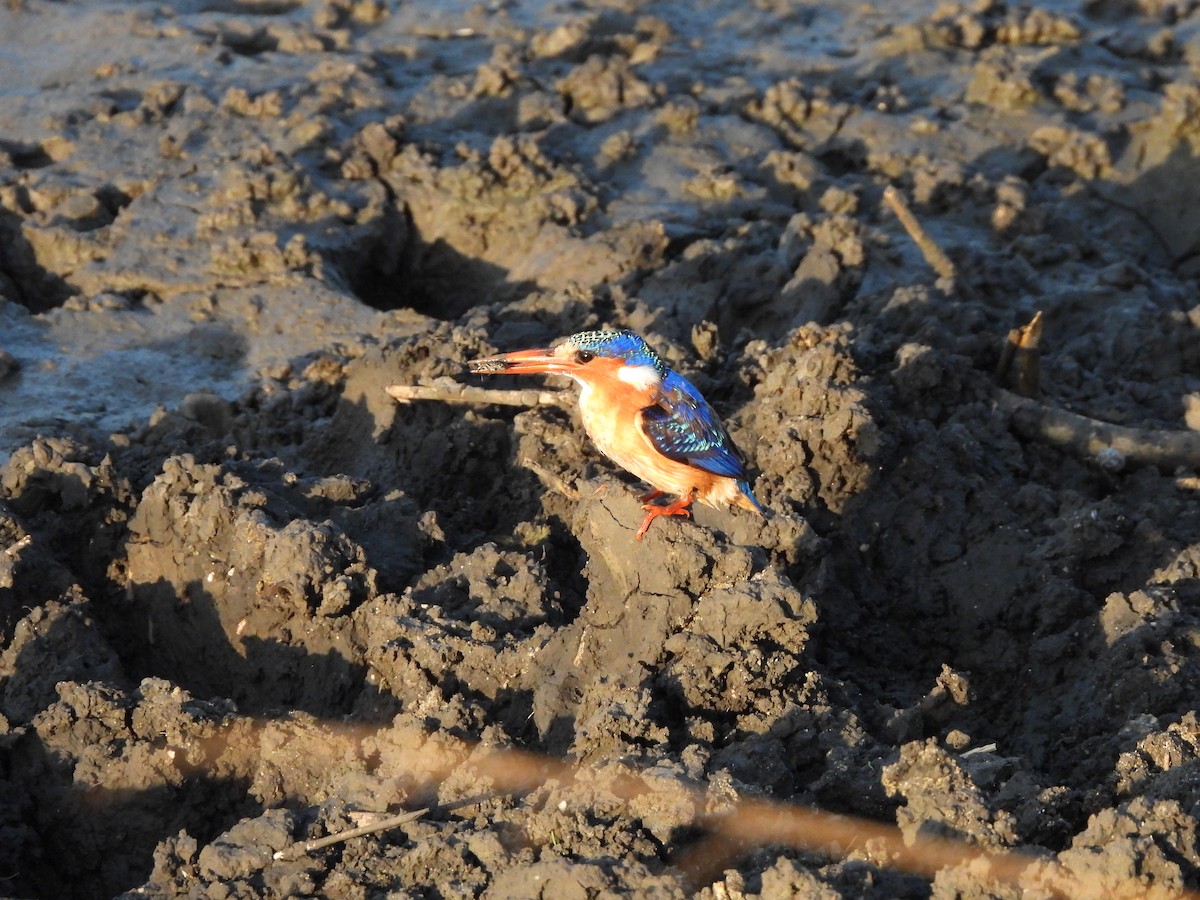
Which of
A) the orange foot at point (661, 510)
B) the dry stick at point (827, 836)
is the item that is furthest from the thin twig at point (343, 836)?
the orange foot at point (661, 510)

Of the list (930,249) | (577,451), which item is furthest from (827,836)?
(930,249)

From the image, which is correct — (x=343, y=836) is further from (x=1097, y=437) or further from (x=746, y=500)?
(x=1097, y=437)

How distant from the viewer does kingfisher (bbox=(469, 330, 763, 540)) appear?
201 inches

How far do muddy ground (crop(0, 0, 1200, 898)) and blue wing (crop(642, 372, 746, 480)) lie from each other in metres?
0.23

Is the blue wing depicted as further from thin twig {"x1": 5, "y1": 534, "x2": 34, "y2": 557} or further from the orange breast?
thin twig {"x1": 5, "y1": 534, "x2": 34, "y2": 557}

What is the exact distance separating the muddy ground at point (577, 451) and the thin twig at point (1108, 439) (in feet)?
0.16

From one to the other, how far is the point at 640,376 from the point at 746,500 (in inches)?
22.2

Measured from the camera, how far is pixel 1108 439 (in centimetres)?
656

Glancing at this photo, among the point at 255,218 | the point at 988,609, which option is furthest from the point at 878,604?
the point at 255,218

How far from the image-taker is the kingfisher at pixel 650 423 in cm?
510

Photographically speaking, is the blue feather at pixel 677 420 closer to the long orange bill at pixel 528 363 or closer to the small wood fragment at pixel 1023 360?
the long orange bill at pixel 528 363

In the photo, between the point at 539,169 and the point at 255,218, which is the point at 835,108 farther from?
the point at 255,218

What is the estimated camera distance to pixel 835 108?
928 cm

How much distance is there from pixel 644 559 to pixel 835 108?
5046 millimetres
